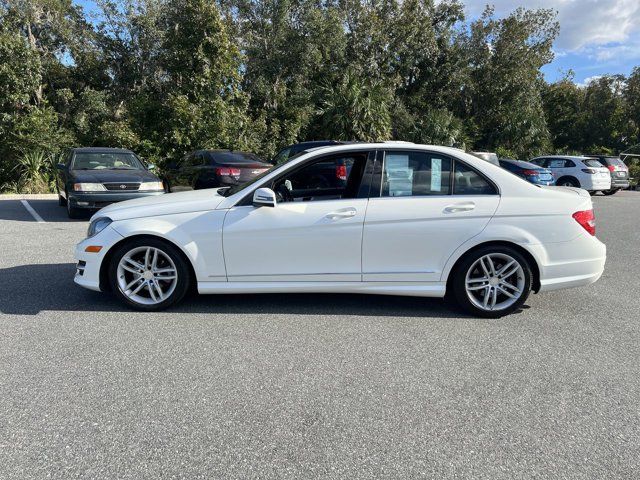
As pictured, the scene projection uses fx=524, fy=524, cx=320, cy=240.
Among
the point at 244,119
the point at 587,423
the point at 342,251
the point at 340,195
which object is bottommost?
the point at 587,423

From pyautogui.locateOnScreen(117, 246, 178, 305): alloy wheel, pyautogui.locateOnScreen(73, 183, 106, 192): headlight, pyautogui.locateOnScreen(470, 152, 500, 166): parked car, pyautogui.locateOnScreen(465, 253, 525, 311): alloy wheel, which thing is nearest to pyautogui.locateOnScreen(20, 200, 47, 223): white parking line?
pyautogui.locateOnScreen(73, 183, 106, 192): headlight

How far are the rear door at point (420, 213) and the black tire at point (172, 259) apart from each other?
Result: 1624 millimetres

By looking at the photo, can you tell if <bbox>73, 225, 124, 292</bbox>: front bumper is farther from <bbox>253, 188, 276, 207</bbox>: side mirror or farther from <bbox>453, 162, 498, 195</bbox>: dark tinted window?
<bbox>453, 162, 498, 195</bbox>: dark tinted window

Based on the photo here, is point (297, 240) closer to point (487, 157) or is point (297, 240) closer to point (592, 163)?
point (487, 157)

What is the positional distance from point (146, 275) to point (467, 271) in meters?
2.91

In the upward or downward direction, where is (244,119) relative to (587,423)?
upward

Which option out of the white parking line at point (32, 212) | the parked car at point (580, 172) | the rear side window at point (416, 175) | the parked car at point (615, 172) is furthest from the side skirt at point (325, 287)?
the parked car at point (615, 172)

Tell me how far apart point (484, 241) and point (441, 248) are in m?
0.38

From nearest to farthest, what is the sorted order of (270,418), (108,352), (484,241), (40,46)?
(270,418) → (108,352) → (484,241) → (40,46)

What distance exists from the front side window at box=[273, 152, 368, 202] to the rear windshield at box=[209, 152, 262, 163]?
20.3 feet

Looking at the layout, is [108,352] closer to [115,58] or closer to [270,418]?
[270,418]

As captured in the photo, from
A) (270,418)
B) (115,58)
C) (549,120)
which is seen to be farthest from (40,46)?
(549,120)

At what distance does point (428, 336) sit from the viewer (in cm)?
432

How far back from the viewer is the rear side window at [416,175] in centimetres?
477
